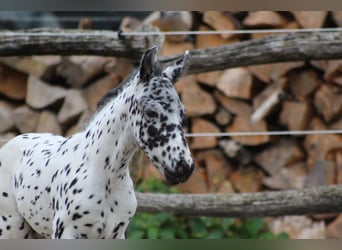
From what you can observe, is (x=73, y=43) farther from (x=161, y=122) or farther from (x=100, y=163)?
(x=161, y=122)

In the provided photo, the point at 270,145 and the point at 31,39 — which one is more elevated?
the point at 31,39

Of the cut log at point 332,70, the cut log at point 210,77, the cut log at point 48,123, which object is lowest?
the cut log at point 48,123

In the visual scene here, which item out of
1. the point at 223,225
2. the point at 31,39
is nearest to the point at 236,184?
the point at 223,225

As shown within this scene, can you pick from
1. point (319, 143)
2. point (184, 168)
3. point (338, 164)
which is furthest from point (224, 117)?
point (184, 168)

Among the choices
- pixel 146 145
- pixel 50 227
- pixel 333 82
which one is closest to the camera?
pixel 146 145

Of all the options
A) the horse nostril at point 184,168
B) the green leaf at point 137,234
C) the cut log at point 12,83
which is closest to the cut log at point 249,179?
the green leaf at point 137,234

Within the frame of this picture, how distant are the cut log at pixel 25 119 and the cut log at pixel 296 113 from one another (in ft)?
3.42

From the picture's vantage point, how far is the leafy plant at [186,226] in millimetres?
3291

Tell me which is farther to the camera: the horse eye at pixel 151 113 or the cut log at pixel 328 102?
the cut log at pixel 328 102

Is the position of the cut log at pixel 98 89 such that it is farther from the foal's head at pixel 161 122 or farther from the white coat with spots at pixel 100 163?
the foal's head at pixel 161 122

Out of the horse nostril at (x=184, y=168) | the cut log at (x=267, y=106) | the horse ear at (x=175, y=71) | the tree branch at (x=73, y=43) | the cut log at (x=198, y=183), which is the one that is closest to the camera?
the horse nostril at (x=184, y=168)

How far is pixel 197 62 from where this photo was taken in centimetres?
241
